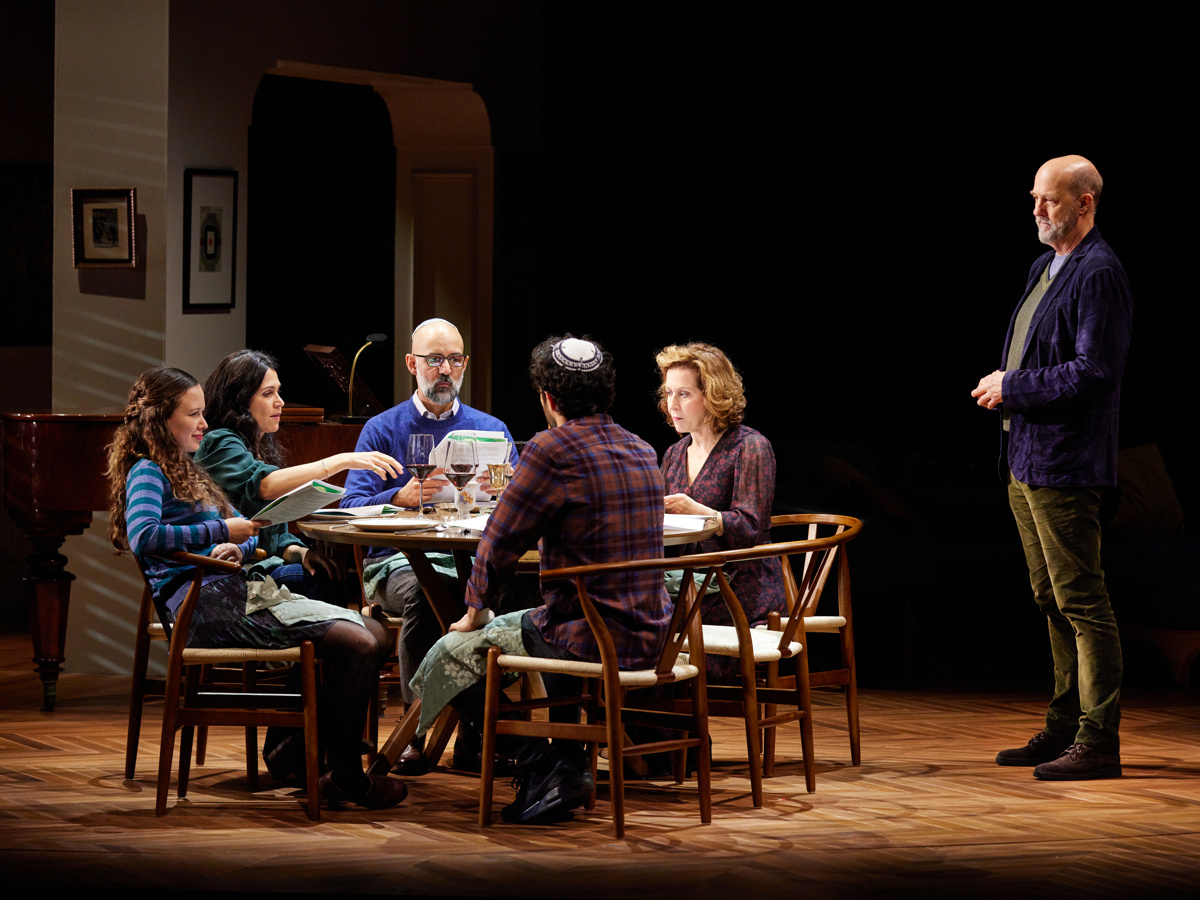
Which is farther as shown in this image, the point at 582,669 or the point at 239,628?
the point at 239,628

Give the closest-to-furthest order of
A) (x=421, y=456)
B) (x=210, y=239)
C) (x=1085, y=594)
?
(x=421, y=456)
(x=1085, y=594)
(x=210, y=239)

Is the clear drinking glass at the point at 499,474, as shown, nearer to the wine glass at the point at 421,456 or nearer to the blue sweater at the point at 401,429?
the wine glass at the point at 421,456

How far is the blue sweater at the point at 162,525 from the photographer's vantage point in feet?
12.5

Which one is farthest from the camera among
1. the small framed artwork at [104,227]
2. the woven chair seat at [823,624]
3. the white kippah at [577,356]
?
the small framed artwork at [104,227]

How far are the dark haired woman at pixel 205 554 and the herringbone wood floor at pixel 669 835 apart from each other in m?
0.17

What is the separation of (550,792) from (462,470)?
837 millimetres

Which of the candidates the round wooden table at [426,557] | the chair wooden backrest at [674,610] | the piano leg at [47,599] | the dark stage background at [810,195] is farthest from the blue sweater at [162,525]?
the dark stage background at [810,195]

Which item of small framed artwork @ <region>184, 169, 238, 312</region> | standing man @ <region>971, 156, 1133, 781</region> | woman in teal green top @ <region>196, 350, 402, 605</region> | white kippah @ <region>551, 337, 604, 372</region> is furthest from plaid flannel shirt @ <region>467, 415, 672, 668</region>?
small framed artwork @ <region>184, 169, 238, 312</region>

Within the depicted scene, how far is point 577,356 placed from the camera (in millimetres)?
3742

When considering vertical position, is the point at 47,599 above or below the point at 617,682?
below

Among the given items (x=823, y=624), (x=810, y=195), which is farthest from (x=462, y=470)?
(x=810, y=195)

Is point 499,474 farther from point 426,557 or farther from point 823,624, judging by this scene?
point 823,624

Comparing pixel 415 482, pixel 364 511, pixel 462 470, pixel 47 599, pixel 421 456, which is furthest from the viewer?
pixel 47 599

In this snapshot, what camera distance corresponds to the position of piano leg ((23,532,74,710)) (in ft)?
17.9
